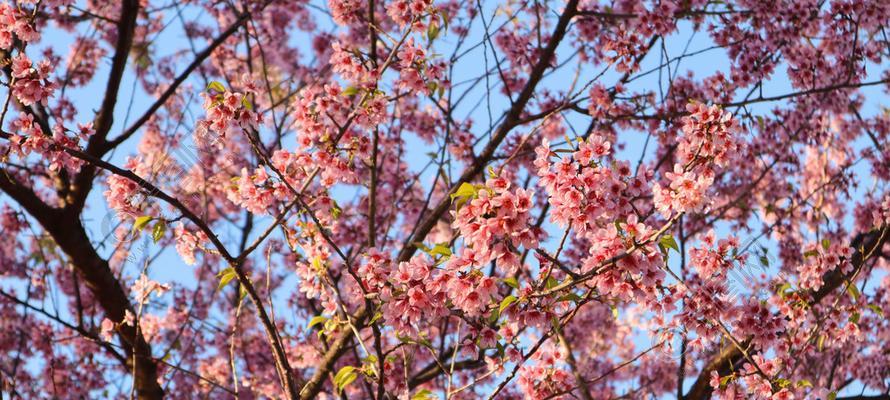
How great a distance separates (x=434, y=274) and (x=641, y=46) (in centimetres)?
324

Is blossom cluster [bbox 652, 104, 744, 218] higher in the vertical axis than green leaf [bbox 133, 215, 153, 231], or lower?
lower

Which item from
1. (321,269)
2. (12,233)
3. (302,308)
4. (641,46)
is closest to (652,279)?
(321,269)

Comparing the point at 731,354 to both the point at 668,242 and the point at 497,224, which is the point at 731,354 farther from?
the point at 497,224

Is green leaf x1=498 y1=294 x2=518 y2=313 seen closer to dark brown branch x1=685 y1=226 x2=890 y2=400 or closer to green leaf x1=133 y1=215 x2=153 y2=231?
green leaf x1=133 y1=215 x2=153 y2=231

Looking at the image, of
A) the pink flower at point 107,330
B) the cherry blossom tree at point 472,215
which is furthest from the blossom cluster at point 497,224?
the pink flower at point 107,330

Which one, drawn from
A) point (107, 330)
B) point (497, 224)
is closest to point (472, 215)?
point (497, 224)

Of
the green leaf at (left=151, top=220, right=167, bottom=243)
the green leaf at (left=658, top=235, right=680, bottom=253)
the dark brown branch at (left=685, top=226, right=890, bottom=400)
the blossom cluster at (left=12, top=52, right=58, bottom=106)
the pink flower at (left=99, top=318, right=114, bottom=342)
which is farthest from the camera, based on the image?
the pink flower at (left=99, top=318, right=114, bottom=342)

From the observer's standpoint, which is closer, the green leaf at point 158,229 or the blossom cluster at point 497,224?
the blossom cluster at point 497,224

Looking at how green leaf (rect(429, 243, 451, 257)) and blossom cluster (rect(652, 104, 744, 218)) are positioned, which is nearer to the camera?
green leaf (rect(429, 243, 451, 257))

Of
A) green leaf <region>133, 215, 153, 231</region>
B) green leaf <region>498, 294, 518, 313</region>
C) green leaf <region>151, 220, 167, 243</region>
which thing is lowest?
green leaf <region>498, 294, 518, 313</region>

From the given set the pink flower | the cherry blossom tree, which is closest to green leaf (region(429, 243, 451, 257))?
the cherry blossom tree

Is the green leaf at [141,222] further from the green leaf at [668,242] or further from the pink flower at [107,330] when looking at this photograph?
the pink flower at [107,330]

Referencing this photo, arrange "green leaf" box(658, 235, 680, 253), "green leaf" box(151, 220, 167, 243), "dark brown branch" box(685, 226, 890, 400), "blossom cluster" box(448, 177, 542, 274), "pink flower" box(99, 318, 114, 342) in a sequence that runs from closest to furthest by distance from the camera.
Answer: "blossom cluster" box(448, 177, 542, 274), "green leaf" box(658, 235, 680, 253), "green leaf" box(151, 220, 167, 243), "dark brown branch" box(685, 226, 890, 400), "pink flower" box(99, 318, 114, 342)

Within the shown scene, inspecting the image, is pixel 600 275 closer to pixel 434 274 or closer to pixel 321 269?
pixel 434 274
